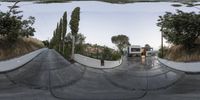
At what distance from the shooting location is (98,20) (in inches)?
61.8

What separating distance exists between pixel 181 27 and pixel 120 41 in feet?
1.16

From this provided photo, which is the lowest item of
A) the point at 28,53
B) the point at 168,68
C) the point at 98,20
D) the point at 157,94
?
the point at 157,94

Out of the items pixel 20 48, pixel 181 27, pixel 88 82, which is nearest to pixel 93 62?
pixel 88 82

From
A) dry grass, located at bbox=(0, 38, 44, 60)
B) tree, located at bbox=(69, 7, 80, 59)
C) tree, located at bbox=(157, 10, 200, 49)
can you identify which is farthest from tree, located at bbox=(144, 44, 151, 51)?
dry grass, located at bbox=(0, 38, 44, 60)

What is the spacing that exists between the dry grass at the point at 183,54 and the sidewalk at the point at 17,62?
772 millimetres

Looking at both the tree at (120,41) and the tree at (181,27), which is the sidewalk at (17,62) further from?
the tree at (181,27)

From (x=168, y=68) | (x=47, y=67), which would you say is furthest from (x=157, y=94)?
(x=47, y=67)

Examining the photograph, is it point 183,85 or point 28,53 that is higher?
point 28,53

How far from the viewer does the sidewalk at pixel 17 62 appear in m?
1.65

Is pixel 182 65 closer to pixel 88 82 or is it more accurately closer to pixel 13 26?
pixel 88 82

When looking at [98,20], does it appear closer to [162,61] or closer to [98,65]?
[98,65]

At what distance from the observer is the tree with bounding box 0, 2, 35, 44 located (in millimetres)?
1539

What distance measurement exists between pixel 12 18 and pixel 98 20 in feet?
1.64

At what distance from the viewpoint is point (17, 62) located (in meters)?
1.67
